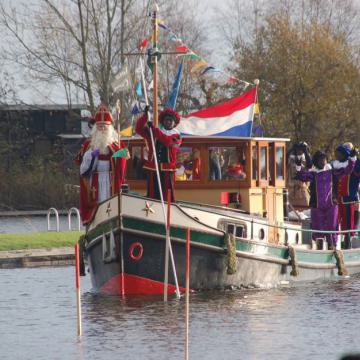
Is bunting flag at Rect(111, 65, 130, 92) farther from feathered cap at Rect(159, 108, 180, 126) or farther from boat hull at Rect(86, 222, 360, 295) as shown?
boat hull at Rect(86, 222, 360, 295)

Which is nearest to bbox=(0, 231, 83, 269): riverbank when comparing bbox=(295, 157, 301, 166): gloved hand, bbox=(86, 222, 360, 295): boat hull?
bbox=(86, 222, 360, 295): boat hull

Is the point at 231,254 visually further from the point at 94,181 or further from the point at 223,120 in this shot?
the point at 223,120

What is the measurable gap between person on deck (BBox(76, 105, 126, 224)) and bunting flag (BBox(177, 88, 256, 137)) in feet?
4.93

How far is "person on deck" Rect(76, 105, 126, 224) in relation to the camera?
24219mm

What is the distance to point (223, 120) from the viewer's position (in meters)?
25.5

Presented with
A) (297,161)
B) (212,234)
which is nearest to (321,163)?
(297,161)

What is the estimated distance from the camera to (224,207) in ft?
82.0

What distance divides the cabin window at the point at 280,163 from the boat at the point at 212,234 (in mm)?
17

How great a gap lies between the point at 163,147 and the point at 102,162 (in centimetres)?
122

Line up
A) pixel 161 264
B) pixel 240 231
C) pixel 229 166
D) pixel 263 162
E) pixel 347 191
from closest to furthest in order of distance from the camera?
→ pixel 161 264 → pixel 240 231 → pixel 229 166 → pixel 263 162 → pixel 347 191

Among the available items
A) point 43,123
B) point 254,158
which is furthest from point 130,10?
point 254,158

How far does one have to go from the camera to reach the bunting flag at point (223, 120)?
25.4 meters

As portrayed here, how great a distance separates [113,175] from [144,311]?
3396 millimetres

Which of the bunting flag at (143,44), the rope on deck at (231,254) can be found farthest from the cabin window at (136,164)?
the rope on deck at (231,254)
